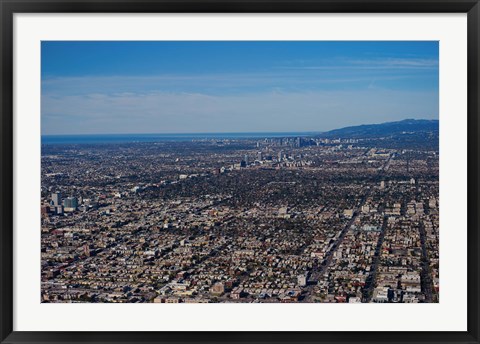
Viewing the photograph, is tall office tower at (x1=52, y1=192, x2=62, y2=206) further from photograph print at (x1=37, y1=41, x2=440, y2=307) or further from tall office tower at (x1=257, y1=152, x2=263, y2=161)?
tall office tower at (x1=257, y1=152, x2=263, y2=161)

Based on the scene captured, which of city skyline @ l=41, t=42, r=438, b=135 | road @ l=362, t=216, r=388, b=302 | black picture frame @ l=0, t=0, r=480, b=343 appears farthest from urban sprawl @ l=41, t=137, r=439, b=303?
city skyline @ l=41, t=42, r=438, b=135

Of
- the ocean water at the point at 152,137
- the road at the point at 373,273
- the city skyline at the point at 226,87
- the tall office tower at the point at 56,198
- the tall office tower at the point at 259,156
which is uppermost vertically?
the city skyline at the point at 226,87

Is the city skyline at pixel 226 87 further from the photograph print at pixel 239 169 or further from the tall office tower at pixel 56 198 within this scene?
the tall office tower at pixel 56 198

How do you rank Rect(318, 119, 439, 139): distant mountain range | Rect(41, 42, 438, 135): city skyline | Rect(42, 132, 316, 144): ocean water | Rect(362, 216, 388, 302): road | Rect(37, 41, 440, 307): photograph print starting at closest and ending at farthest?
1. Rect(362, 216, 388, 302): road
2. Rect(37, 41, 440, 307): photograph print
3. Rect(41, 42, 438, 135): city skyline
4. Rect(318, 119, 439, 139): distant mountain range
5. Rect(42, 132, 316, 144): ocean water

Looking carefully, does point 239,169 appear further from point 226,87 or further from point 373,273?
point 373,273
